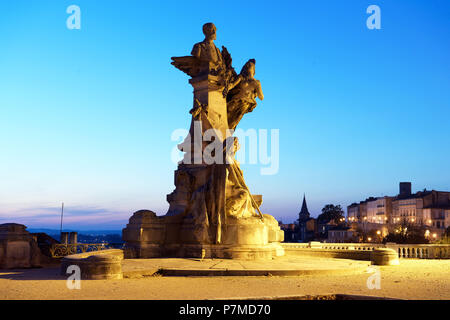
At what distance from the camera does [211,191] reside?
602 inches

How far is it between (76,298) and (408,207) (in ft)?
331

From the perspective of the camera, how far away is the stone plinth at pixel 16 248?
532 inches

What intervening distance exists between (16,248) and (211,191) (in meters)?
5.80

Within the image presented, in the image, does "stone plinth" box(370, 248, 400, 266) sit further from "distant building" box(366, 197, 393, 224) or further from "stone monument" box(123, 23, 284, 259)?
"distant building" box(366, 197, 393, 224)

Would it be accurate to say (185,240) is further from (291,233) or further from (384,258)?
(291,233)

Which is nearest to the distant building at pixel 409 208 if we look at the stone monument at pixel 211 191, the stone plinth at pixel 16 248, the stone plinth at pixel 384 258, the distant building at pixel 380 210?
the distant building at pixel 380 210

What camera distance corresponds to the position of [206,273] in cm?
1123

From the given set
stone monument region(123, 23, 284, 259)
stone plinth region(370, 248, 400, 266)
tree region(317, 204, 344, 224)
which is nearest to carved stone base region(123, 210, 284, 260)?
stone monument region(123, 23, 284, 259)

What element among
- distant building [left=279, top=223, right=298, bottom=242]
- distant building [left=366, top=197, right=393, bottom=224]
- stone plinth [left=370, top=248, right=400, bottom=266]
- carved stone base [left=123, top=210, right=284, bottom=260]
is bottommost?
distant building [left=279, top=223, right=298, bottom=242]

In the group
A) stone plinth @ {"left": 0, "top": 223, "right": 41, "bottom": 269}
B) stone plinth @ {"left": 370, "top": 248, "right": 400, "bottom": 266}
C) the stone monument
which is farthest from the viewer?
stone plinth @ {"left": 370, "top": 248, "right": 400, "bottom": 266}

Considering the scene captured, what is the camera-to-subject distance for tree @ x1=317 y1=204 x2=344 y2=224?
4953 inches

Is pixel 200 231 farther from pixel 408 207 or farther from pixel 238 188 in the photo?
pixel 408 207
